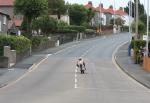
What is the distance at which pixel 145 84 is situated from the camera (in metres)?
39.8

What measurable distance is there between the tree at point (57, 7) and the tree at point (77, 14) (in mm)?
7120

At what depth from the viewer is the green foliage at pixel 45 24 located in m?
108

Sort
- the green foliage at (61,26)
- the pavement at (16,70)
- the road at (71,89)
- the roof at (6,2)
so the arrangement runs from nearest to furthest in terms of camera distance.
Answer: the road at (71,89)
the pavement at (16,70)
the roof at (6,2)
the green foliage at (61,26)

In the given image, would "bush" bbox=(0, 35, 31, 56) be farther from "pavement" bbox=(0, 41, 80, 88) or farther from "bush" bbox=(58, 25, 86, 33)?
"bush" bbox=(58, 25, 86, 33)

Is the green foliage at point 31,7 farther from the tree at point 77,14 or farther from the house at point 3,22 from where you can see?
the tree at point 77,14

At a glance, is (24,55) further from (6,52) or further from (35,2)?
(35,2)

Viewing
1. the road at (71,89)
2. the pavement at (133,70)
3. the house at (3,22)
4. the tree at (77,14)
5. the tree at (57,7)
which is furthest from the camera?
the tree at (77,14)

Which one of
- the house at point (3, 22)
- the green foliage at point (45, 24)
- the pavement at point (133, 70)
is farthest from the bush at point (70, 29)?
the pavement at point (133, 70)

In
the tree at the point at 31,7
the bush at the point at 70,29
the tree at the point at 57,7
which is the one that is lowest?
the bush at the point at 70,29

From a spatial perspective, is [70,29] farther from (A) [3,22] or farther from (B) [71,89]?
(B) [71,89]

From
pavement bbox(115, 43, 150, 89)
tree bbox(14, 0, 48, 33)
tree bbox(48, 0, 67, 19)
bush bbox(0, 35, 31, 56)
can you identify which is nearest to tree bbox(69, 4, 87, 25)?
tree bbox(48, 0, 67, 19)

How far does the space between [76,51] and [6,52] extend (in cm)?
2745

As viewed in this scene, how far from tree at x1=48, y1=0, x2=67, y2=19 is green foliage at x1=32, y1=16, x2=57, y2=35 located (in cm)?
2172

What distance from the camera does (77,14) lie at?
474 ft
